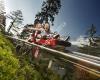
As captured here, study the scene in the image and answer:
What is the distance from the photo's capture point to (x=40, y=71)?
8602mm

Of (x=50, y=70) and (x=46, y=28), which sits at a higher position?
(x=46, y=28)

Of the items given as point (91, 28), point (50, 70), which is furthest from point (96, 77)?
point (91, 28)

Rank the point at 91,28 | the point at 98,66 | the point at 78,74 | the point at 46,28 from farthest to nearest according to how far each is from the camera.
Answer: the point at 91,28
the point at 46,28
the point at 78,74
the point at 98,66

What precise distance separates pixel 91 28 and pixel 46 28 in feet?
187

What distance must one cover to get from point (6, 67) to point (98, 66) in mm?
1892

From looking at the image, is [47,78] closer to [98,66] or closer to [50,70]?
[50,70]

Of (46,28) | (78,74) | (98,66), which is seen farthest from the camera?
(46,28)

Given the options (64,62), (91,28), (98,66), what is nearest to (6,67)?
(98,66)

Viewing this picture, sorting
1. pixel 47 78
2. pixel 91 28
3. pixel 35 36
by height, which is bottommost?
pixel 47 78

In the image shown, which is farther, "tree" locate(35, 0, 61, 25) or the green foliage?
"tree" locate(35, 0, 61, 25)

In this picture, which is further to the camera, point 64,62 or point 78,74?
point 64,62

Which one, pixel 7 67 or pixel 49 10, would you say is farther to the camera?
pixel 49 10

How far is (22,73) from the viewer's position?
22.3ft

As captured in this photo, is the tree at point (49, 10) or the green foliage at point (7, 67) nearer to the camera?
the green foliage at point (7, 67)
